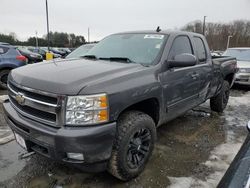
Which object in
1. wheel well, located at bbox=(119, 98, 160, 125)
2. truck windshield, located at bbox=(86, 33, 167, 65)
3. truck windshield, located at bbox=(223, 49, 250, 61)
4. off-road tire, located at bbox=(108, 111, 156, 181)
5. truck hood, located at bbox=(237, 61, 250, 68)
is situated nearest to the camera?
off-road tire, located at bbox=(108, 111, 156, 181)

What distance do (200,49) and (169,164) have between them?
2339 mm

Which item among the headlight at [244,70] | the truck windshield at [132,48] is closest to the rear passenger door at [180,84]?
the truck windshield at [132,48]

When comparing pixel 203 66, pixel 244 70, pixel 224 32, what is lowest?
pixel 244 70

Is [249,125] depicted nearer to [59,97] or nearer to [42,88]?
[59,97]

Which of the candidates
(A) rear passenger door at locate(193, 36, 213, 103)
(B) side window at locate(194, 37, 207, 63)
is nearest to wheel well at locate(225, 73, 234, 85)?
(A) rear passenger door at locate(193, 36, 213, 103)

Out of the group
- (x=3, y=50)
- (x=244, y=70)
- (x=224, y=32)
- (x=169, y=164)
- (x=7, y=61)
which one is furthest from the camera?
(x=224, y=32)

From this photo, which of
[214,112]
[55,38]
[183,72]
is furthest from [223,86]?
[55,38]

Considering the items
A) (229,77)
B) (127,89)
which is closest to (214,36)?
(229,77)

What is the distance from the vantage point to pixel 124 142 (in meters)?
2.47

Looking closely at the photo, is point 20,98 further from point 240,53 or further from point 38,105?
point 240,53

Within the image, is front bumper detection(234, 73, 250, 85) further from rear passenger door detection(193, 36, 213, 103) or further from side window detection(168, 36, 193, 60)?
side window detection(168, 36, 193, 60)

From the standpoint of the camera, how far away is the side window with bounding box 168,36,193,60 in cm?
341

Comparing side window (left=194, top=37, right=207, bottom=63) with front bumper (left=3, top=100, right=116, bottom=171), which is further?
side window (left=194, top=37, right=207, bottom=63)

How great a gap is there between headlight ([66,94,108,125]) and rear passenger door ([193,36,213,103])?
2421 mm
